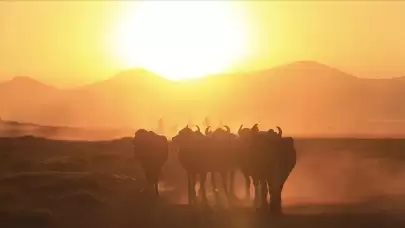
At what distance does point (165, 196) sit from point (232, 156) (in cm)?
434

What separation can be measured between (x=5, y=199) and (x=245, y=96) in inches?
4957

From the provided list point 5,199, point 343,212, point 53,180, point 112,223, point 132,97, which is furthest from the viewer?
point 132,97

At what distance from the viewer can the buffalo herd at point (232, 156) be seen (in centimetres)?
2311

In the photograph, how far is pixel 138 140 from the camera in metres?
25.2

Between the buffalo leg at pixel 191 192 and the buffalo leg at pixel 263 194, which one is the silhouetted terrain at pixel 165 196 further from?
the buffalo leg at pixel 263 194

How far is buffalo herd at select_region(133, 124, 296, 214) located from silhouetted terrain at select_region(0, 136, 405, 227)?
0.84 metres

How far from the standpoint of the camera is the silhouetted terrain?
21078 mm

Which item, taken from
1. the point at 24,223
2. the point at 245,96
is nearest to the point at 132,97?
the point at 245,96

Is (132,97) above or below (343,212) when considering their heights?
above

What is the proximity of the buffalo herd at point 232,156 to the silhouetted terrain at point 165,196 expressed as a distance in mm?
842

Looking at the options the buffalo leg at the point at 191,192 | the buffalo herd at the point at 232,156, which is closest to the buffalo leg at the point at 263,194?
the buffalo herd at the point at 232,156

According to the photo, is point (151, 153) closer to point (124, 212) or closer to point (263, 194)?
point (124, 212)

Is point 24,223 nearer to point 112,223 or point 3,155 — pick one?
point 112,223

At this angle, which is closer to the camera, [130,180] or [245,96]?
[130,180]
